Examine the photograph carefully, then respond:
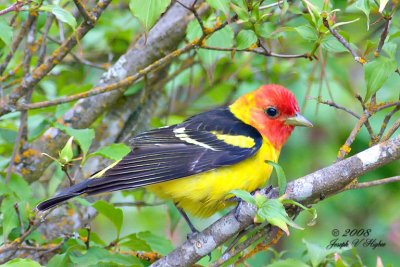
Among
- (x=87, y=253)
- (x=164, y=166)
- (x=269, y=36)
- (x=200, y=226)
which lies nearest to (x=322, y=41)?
(x=269, y=36)

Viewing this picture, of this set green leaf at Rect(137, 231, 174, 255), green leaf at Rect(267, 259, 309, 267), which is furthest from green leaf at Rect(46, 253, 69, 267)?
green leaf at Rect(267, 259, 309, 267)

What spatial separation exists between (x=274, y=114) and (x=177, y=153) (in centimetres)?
73

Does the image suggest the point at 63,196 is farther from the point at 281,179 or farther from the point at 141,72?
the point at 281,179

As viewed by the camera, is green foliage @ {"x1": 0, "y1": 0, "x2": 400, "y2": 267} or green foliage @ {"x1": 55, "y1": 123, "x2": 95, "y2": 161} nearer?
green foliage @ {"x1": 0, "y1": 0, "x2": 400, "y2": 267}

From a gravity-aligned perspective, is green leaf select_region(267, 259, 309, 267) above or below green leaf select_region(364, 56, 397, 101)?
below

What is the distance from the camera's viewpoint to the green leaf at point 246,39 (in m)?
3.05

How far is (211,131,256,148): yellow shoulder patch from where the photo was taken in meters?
3.68

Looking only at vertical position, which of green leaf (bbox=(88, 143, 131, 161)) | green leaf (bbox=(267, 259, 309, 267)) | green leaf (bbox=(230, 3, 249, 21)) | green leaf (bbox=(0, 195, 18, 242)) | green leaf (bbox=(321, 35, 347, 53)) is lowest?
green leaf (bbox=(267, 259, 309, 267))

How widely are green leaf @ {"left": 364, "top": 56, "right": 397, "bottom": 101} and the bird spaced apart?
34.7 inches

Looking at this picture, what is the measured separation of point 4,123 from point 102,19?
98cm

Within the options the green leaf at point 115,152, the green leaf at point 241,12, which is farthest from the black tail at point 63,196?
the green leaf at point 241,12

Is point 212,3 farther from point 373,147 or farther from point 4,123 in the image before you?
point 4,123

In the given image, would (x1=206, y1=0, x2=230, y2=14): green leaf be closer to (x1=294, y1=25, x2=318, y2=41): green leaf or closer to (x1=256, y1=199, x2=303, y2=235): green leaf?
(x1=294, y1=25, x2=318, y2=41): green leaf

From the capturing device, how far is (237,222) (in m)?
2.83
